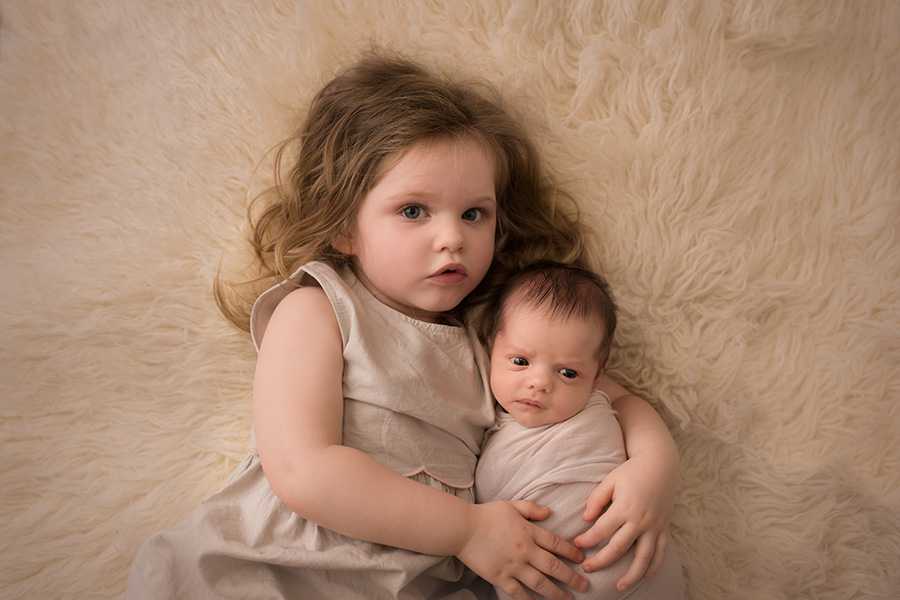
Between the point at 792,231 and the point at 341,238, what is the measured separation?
0.90 metres

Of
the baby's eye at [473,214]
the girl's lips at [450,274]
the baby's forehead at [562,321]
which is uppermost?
the baby's eye at [473,214]

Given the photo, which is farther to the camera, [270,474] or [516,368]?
[516,368]

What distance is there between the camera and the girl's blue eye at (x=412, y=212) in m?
1.19

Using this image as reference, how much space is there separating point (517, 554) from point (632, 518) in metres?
0.21

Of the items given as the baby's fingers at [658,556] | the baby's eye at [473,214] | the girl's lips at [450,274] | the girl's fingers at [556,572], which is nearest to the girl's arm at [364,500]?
the girl's fingers at [556,572]

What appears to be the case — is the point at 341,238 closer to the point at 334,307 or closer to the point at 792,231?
the point at 334,307

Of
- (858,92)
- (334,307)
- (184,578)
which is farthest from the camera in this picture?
(858,92)

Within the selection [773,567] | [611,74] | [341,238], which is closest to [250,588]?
[341,238]

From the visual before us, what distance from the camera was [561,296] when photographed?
118 cm

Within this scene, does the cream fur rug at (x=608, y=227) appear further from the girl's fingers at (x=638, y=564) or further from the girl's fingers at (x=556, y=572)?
the girl's fingers at (x=556, y=572)

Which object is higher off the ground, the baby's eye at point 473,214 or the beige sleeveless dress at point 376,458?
the baby's eye at point 473,214

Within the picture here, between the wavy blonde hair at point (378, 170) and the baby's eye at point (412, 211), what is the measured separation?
0.28ft

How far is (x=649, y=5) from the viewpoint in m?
1.33

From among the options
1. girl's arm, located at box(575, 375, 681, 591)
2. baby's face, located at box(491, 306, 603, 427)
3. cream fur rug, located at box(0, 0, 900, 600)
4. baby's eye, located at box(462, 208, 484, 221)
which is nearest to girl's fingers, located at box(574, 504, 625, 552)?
girl's arm, located at box(575, 375, 681, 591)
